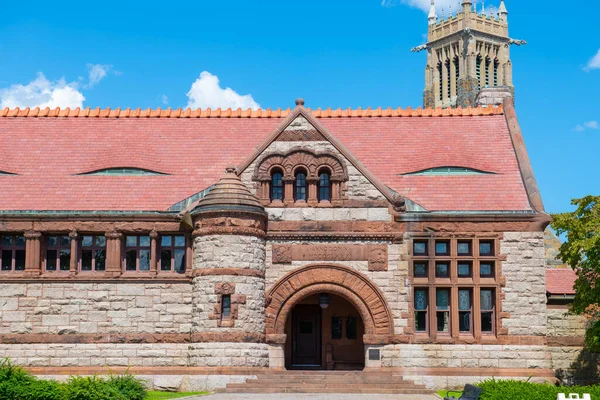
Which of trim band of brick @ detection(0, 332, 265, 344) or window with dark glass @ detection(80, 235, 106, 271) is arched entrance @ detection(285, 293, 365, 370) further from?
window with dark glass @ detection(80, 235, 106, 271)

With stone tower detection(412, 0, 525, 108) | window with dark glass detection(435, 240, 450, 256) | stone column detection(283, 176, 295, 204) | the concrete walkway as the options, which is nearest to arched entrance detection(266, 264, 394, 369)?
stone column detection(283, 176, 295, 204)

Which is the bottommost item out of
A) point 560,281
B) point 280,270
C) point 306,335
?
point 306,335

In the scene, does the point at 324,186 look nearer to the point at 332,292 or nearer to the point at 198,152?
the point at 332,292

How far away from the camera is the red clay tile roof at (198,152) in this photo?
30797 mm

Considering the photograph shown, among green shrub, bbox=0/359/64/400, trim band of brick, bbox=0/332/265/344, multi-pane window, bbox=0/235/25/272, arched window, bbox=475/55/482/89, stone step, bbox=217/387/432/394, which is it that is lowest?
stone step, bbox=217/387/432/394

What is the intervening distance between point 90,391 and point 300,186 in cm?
1062

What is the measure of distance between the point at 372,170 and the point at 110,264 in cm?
921

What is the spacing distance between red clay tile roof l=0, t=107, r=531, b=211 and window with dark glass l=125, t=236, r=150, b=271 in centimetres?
102

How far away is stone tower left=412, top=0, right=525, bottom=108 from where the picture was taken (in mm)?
112500

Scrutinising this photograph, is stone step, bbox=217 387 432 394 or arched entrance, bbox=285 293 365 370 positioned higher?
arched entrance, bbox=285 293 365 370

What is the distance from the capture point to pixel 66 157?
3288 centimetres

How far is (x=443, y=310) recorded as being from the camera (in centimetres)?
2988

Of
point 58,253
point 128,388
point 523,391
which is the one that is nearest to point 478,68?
point 58,253

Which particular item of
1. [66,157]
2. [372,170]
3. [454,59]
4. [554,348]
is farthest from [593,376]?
[454,59]
